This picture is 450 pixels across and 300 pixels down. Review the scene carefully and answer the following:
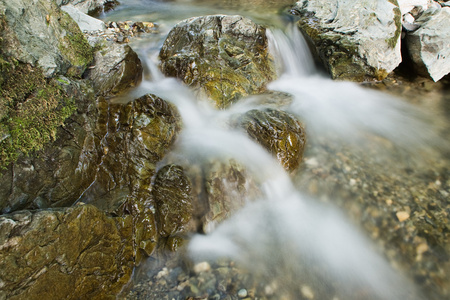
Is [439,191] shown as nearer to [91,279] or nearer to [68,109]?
[91,279]

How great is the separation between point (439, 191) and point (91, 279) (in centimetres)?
513

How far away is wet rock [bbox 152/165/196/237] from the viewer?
11.9 feet

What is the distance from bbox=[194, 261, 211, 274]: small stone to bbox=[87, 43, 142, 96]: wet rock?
322 centimetres

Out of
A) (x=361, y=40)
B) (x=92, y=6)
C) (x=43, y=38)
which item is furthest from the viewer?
(x=92, y=6)

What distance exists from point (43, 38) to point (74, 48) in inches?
28.6

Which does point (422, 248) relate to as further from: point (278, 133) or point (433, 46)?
point (433, 46)

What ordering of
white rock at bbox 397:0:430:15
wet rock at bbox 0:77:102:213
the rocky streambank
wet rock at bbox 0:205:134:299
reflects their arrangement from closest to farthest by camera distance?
wet rock at bbox 0:205:134:299, the rocky streambank, wet rock at bbox 0:77:102:213, white rock at bbox 397:0:430:15

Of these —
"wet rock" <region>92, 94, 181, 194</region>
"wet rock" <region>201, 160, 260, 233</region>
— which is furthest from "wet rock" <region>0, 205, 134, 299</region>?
"wet rock" <region>201, 160, 260, 233</region>

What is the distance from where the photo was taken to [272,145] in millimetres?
4555

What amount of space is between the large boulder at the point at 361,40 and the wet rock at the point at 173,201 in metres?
5.81

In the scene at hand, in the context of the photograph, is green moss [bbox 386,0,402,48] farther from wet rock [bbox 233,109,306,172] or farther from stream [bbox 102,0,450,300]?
wet rock [bbox 233,109,306,172]

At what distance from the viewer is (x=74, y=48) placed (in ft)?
13.8

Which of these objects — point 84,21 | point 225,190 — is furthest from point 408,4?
point 84,21

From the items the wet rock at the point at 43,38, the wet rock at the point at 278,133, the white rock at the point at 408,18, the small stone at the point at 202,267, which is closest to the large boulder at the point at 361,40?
the white rock at the point at 408,18
